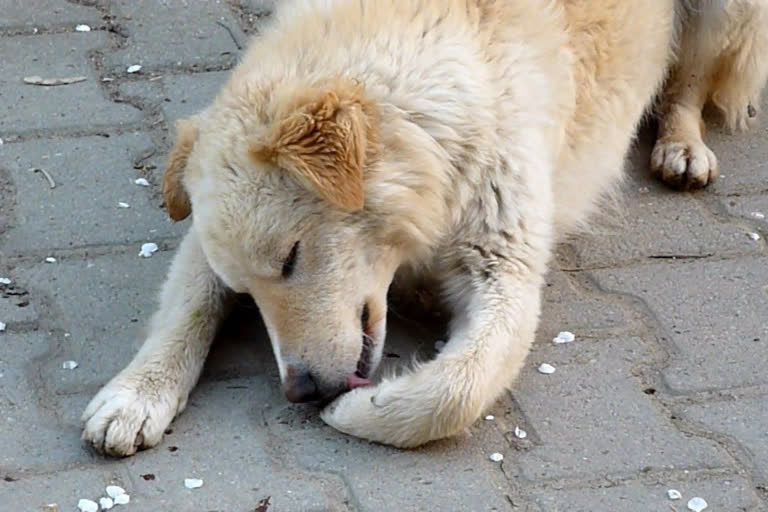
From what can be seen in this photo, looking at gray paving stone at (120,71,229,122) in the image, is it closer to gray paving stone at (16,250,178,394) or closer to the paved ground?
the paved ground

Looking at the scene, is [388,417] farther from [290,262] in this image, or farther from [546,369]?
[546,369]

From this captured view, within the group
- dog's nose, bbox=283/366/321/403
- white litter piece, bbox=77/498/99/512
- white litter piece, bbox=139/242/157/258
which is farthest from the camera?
white litter piece, bbox=139/242/157/258

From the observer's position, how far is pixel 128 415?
379 centimetres

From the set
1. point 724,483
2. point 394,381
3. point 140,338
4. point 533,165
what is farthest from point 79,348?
point 724,483

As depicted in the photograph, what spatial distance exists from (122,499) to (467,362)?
0.91m

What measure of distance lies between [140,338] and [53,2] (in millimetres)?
2451

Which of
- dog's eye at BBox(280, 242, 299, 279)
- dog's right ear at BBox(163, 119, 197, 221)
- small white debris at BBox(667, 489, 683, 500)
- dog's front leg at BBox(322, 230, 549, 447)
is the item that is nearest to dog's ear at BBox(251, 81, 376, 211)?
dog's eye at BBox(280, 242, 299, 279)

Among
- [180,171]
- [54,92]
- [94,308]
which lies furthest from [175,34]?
[180,171]

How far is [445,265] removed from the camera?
424cm

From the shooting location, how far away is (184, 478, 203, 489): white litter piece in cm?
363

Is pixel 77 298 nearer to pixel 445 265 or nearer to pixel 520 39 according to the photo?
pixel 445 265

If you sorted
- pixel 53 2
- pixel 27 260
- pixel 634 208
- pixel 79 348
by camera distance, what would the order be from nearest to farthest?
pixel 79 348, pixel 27 260, pixel 634 208, pixel 53 2

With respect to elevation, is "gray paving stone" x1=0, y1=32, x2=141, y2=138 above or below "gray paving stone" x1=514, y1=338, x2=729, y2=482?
below

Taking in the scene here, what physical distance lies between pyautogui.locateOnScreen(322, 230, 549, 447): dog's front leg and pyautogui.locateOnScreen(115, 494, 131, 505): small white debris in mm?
549
